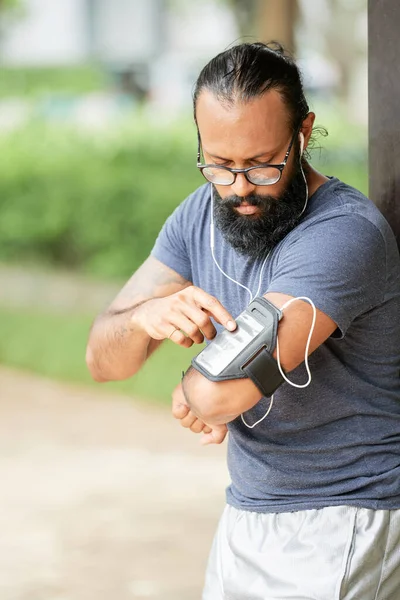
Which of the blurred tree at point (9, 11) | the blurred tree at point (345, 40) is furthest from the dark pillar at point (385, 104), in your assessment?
the blurred tree at point (345, 40)

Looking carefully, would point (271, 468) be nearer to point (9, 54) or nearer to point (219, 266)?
point (219, 266)

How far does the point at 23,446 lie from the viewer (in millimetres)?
6719

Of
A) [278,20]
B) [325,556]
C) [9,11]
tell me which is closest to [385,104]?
[325,556]

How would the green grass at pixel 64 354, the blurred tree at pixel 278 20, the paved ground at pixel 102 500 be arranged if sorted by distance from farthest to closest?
1. the blurred tree at pixel 278 20
2. the green grass at pixel 64 354
3. the paved ground at pixel 102 500

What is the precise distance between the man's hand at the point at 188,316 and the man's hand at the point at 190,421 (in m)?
0.18

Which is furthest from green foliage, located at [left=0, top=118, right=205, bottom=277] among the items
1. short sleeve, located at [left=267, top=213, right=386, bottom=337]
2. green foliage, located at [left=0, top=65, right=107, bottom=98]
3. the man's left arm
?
green foliage, located at [left=0, top=65, right=107, bottom=98]

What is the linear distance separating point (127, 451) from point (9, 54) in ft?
78.2

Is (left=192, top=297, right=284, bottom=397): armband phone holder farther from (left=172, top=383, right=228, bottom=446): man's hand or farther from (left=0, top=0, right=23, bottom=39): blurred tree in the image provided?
(left=0, top=0, right=23, bottom=39): blurred tree

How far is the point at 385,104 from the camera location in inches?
121

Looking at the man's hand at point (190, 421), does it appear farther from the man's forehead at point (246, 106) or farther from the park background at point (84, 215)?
the park background at point (84, 215)

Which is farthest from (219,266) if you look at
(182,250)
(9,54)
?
(9,54)

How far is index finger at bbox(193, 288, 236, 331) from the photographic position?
2379 mm

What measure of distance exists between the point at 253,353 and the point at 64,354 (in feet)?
20.8

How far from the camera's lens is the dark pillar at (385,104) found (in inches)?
120
